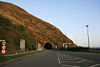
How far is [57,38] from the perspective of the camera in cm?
11081

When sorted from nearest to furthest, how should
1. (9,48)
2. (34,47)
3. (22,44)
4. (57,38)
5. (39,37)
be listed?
(22,44), (9,48), (34,47), (39,37), (57,38)

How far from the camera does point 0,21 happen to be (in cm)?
4791

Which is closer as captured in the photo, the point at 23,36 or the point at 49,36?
the point at 23,36

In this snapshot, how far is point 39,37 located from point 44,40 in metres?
5.06

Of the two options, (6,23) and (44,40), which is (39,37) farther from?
(6,23)

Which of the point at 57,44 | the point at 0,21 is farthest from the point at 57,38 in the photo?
the point at 0,21

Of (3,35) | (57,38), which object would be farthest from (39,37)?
(3,35)

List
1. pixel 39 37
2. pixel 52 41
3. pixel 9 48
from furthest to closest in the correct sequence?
pixel 52 41
pixel 39 37
pixel 9 48

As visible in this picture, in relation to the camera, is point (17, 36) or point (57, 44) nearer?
point (17, 36)

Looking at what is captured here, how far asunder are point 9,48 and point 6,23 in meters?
17.3

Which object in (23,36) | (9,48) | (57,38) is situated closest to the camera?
(9,48)

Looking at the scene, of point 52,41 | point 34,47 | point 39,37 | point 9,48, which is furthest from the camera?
point 52,41

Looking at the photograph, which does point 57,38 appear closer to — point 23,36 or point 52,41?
point 52,41

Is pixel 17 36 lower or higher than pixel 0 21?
lower
